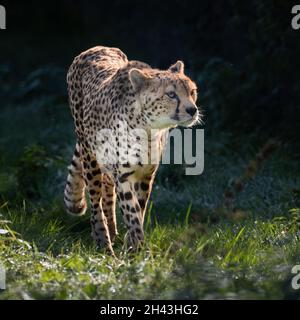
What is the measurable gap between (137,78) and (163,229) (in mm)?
1009

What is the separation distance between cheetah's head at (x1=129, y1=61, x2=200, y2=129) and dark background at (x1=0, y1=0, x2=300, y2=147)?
9.20 feet

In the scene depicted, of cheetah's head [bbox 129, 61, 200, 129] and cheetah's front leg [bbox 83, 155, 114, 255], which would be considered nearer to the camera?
cheetah's head [bbox 129, 61, 200, 129]

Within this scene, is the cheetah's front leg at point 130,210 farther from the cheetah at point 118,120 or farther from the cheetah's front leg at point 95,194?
the cheetah's front leg at point 95,194

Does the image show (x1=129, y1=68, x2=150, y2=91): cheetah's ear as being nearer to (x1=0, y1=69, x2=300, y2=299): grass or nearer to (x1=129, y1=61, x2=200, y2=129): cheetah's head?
(x1=129, y1=61, x2=200, y2=129): cheetah's head

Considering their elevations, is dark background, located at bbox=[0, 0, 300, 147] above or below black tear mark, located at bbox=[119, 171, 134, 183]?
above

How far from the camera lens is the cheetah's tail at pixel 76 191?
7.54 m

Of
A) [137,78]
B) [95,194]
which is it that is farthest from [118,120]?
[95,194]

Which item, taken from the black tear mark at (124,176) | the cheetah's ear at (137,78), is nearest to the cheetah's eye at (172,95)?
the cheetah's ear at (137,78)

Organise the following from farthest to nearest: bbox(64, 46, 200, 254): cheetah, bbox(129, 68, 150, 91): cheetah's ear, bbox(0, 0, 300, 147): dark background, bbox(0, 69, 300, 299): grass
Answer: bbox(0, 0, 300, 147): dark background, bbox(129, 68, 150, 91): cheetah's ear, bbox(64, 46, 200, 254): cheetah, bbox(0, 69, 300, 299): grass

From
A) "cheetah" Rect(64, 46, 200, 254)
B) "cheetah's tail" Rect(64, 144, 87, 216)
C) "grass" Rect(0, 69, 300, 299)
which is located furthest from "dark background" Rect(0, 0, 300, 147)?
"cheetah's tail" Rect(64, 144, 87, 216)

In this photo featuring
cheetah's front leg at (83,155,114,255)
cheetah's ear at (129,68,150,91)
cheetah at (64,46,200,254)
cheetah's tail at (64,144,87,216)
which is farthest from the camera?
cheetah's tail at (64,144,87,216)

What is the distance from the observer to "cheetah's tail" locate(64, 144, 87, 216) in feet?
24.7

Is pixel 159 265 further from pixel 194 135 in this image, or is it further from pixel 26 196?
pixel 194 135
